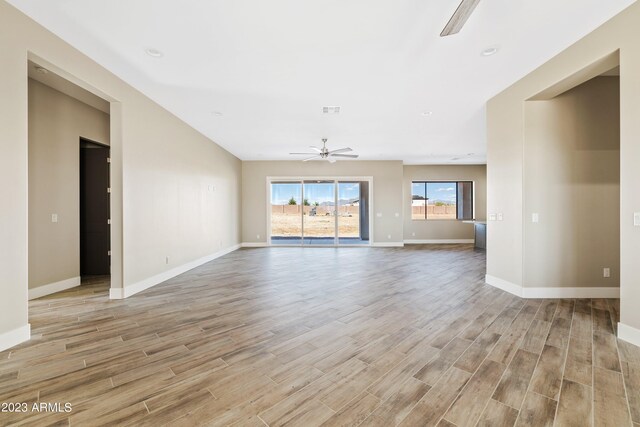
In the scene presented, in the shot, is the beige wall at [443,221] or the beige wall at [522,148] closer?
the beige wall at [522,148]

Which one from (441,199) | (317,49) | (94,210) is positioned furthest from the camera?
(441,199)

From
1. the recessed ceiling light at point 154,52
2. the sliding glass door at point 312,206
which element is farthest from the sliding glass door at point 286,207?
the recessed ceiling light at point 154,52

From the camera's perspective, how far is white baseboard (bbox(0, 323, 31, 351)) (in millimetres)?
2230

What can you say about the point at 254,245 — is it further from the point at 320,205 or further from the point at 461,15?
the point at 461,15

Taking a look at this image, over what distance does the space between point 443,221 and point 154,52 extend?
959cm

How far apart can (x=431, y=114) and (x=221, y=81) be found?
3.58m

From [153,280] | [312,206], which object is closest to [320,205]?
[312,206]

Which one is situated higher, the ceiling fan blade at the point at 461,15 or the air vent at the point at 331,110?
the air vent at the point at 331,110

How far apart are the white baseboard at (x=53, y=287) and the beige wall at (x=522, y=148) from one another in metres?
6.66

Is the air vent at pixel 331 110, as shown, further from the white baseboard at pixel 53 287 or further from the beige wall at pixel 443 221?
the beige wall at pixel 443 221

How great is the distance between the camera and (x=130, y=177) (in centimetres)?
375

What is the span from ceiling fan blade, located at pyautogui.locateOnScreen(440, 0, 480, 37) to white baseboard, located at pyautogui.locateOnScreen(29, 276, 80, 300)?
570cm

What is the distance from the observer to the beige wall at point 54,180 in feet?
12.2

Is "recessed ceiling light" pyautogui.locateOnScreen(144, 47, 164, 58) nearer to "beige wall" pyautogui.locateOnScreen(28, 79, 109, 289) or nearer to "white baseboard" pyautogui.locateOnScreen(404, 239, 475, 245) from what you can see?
"beige wall" pyautogui.locateOnScreen(28, 79, 109, 289)
